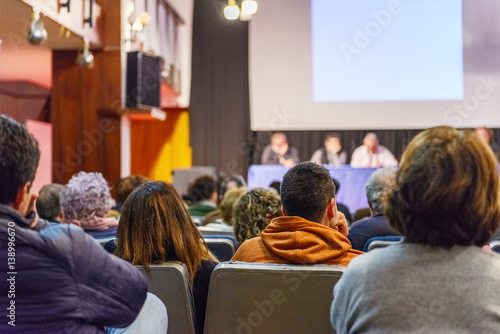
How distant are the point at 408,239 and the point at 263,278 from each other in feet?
1.78

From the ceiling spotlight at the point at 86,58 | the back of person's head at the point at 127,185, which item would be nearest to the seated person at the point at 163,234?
the back of person's head at the point at 127,185

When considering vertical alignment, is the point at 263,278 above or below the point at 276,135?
below

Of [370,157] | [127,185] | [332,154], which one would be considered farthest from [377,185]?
[332,154]

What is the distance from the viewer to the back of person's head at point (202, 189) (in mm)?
4284

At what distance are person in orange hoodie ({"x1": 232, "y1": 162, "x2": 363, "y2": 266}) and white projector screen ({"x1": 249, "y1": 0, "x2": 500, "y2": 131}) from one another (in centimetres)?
542

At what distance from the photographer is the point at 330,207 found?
5.72 feet

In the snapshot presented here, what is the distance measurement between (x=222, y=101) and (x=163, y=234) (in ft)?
24.1

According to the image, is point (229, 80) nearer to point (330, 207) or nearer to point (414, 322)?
point (330, 207)

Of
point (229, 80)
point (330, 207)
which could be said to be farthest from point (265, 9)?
point (330, 207)

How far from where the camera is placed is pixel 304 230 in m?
1.60

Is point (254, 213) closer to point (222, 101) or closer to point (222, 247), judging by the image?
point (222, 247)

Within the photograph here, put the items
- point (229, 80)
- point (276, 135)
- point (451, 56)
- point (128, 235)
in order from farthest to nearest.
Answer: point (229, 80) → point (276, 135) → point (451, 56) → point (128, 235)

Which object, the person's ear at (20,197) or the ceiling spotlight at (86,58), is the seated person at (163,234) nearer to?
the person's ear at (20,197)

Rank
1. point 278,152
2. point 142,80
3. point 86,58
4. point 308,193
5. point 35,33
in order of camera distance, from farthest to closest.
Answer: point 278,152 < point 142,80 < point 86,58 < point 35,33 < point 308,193
